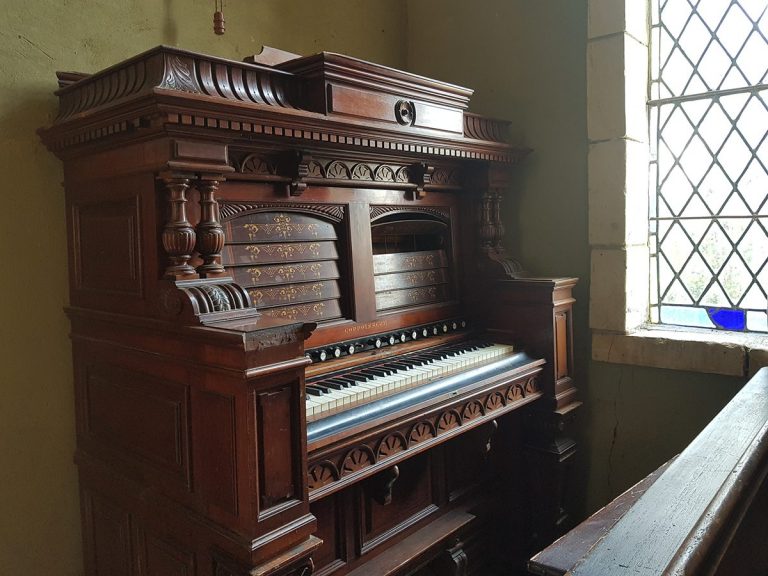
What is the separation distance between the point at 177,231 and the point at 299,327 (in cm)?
48

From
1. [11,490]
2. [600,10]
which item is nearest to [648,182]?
[600,10]

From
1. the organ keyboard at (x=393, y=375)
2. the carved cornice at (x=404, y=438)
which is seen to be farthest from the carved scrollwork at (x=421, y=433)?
the organ keyboard at (x=393, y=375)

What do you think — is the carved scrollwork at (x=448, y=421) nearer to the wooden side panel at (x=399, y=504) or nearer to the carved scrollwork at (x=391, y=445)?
the carved scrollwork at (x=391, y=445)

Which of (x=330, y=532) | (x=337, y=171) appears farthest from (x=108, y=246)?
(x=330, y=532)

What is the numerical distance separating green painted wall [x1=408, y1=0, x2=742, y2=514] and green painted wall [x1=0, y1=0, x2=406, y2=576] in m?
1.87

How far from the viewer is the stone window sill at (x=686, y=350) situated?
2803 millimetres

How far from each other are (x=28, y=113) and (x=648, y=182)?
272 centimetres

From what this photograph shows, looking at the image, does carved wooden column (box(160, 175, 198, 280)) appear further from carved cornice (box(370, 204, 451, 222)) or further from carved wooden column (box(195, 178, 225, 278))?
carved cornice (box(370, 204, 451, 222))

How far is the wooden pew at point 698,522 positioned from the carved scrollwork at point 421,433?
65 centimetres

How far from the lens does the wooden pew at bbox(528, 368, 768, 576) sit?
3.30ft

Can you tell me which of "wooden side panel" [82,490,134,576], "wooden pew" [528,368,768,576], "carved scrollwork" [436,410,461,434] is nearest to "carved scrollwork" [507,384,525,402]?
"carved scrollwork" [436,410,461,434]

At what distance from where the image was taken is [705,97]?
3078 millimetres

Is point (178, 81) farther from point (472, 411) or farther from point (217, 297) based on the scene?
point (472, 411)

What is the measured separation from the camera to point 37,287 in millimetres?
2271
